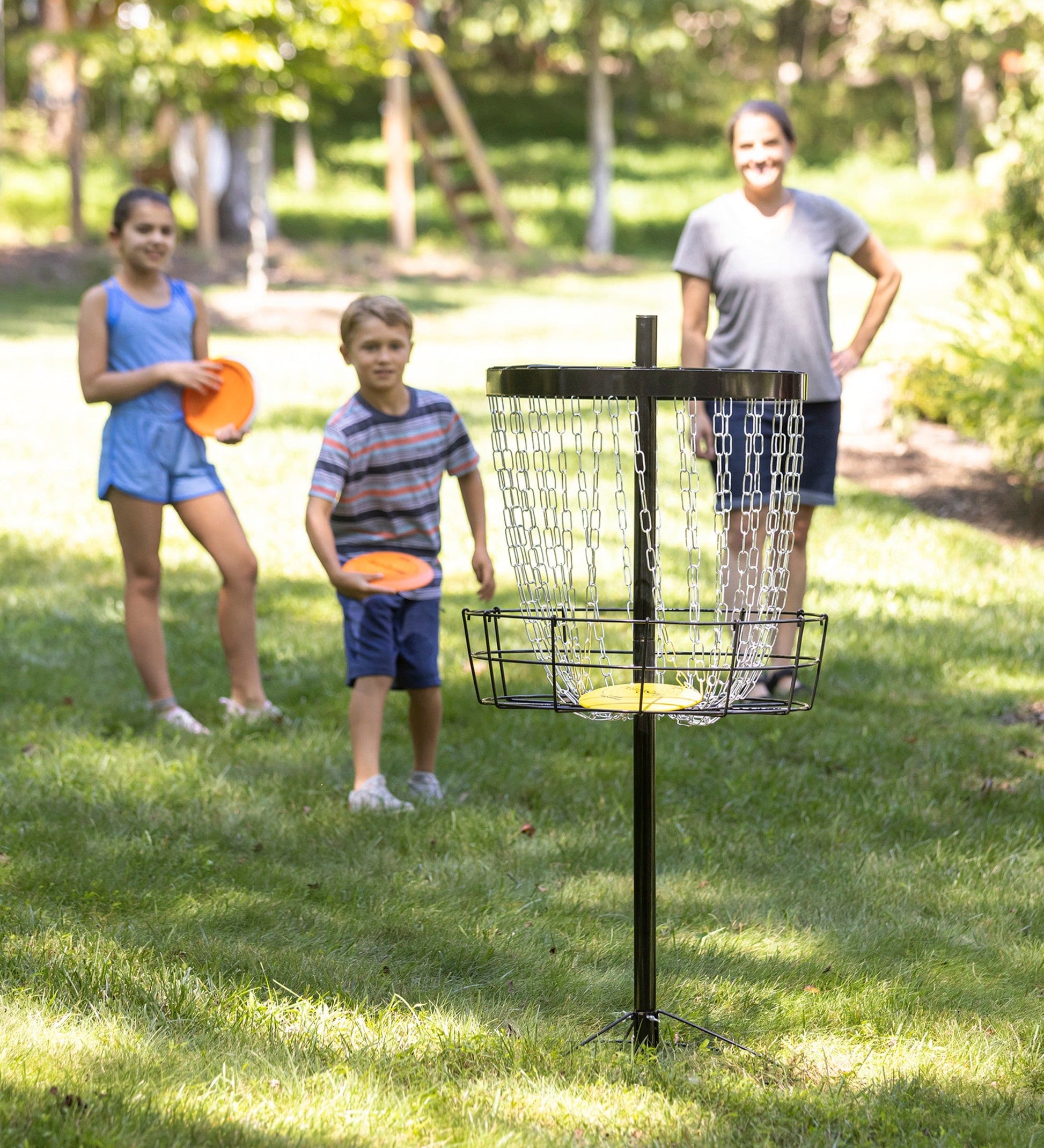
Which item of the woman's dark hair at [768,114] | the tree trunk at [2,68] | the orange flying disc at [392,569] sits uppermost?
the tree trunk at [2,68]

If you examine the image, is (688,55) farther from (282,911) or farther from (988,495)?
(282,911)

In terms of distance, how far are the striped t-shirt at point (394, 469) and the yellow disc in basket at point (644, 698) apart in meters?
1.68

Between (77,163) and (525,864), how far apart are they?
69.2 ft

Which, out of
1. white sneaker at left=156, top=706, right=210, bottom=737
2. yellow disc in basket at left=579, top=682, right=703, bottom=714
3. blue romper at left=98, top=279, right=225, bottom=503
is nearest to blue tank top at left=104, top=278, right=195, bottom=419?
blue romper at left=98, top=279, right=225, bottom=503

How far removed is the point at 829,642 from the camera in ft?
20.5

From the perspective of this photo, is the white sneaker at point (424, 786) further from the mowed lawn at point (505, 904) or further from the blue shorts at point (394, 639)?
the blue shorts at point (394, 639)

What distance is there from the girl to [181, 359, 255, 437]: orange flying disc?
1.6 inches

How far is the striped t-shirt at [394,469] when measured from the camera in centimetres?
434

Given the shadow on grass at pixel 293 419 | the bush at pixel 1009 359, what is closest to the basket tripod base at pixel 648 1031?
the bush at pixel 1009 359

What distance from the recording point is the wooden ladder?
24719 millimetres

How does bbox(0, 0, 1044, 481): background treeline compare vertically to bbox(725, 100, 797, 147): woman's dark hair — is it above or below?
above

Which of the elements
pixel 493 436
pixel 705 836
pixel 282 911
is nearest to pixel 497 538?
pixel 705 836

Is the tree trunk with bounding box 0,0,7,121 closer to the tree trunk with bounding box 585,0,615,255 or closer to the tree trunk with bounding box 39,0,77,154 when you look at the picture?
the tree trunk with bounding box 39,0,77,154

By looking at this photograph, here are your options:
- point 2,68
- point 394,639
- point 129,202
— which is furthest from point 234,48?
point 2,68
